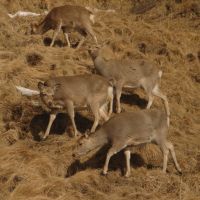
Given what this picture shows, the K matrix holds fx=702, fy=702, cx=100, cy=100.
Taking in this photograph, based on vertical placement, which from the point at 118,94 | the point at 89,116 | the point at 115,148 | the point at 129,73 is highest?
the point at 129,73

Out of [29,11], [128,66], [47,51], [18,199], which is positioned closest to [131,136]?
[18,199]

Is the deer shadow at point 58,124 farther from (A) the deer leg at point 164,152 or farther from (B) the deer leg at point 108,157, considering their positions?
(A) the deer leg at point 164,152

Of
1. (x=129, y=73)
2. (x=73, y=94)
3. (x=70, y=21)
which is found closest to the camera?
(x=73, y=94)

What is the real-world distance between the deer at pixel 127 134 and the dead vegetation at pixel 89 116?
0.47m

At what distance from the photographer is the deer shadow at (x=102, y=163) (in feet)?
43.6

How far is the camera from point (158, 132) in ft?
43.1

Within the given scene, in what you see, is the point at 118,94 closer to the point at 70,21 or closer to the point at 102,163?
the point at 102,163

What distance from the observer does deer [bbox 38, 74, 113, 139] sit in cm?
1380

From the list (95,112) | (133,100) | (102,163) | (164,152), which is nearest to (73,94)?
(95,112)

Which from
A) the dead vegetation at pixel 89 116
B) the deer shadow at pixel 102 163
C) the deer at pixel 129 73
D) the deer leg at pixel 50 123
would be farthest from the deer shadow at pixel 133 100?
the deer shadow at pixel 102 163

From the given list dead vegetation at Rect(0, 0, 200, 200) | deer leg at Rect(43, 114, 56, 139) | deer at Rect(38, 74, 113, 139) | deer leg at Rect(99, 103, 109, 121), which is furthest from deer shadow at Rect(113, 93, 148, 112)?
deer leg at Rect(43, 114, 56, 139)

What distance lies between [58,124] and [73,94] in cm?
110

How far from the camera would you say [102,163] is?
1354cm

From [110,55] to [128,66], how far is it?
3.03 meters
